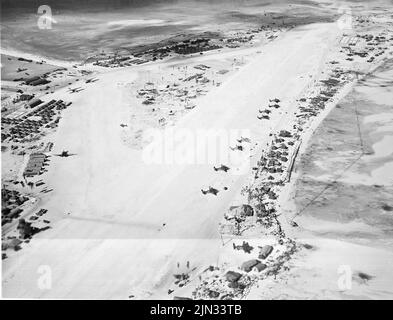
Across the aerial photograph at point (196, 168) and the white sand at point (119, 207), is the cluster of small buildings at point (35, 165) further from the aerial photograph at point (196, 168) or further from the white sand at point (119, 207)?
the white sand at point (119, 207)

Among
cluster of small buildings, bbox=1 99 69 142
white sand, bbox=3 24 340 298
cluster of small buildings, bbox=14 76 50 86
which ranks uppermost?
cluster of small buildings, bbox=14 76 50 86

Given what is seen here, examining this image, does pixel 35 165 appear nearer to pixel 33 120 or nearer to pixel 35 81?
pixel 33 120

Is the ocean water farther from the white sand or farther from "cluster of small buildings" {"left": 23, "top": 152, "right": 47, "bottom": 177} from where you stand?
"cluster of small buildings" {"left": 23, "top": 152, "right": 47, "bottom": 177}

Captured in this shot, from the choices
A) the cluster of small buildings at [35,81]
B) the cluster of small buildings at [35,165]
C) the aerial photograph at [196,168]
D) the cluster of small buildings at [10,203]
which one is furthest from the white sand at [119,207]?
the cluster of small buildings at [35,81]

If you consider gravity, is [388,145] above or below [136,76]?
below

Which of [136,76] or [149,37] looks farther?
[149,37]

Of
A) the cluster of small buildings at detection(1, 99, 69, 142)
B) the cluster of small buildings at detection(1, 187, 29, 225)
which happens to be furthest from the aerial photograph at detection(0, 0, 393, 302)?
the cluster of small buildings at detection(1, 99, 69, 142)

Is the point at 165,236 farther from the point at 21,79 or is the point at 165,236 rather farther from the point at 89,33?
the point at 89,33

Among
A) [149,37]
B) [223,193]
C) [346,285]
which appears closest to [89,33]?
[149,37]
